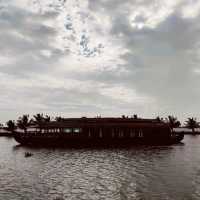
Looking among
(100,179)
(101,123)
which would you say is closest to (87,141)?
(101,123)

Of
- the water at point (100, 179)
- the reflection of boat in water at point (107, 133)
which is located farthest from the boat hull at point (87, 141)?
the water at point (100, 179)

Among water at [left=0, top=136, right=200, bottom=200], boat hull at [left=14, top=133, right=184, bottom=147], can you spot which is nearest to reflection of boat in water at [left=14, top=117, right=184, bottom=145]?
boat hull at [left=14, top=133, right=184, bottom=147]

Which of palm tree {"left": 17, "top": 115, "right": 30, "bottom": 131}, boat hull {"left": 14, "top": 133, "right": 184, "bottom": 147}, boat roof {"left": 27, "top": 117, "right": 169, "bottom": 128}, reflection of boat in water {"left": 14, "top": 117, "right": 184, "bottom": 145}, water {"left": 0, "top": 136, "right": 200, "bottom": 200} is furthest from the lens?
palm tree {"left": 17, "top": 115, "right": 30, "bottom": 131}

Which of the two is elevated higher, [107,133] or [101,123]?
[101,123]

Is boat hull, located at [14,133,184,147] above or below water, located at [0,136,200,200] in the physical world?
above

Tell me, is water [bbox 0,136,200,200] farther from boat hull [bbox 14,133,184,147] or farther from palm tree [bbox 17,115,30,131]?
palm tree [bbox 17,115,30,131]

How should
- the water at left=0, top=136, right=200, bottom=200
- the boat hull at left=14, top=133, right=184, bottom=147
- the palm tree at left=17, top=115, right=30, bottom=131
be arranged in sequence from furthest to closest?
the palm tree at left=17, top=115, right=30, bottom=131, the boat hull at left=14, top=133, right=184, bottom=147, the water at left=0, top=136, right=200, bottom=200

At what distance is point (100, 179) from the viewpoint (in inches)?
1243

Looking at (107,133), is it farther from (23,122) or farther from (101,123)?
(23,122)

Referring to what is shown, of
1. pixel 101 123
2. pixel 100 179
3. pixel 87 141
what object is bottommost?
pixel 100 179

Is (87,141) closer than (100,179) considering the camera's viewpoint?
No

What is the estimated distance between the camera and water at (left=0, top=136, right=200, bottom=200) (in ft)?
82.7

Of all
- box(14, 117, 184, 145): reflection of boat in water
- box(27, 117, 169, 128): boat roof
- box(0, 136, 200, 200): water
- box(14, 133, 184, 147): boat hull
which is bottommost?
box(0, 136, 200, 200): water

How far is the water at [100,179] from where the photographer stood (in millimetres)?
25203
